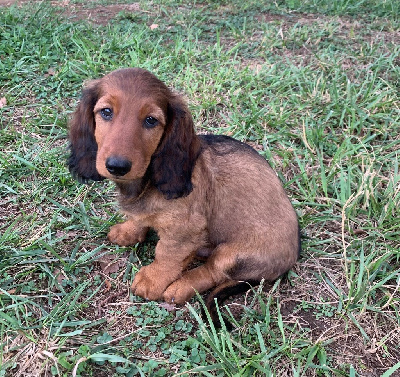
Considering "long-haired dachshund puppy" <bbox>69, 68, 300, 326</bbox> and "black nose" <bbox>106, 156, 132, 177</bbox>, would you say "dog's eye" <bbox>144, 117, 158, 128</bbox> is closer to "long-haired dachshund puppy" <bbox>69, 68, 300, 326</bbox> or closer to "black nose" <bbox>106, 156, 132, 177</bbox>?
"long-haired dachshund puppy" <bbox>69, 68, 300, 326</bbox>

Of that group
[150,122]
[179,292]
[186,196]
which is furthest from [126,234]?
[150,122]

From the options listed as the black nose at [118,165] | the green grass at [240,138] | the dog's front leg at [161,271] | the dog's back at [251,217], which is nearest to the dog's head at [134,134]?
the black nose at [118,165]

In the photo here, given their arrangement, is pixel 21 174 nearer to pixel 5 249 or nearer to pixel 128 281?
pixel 5 249

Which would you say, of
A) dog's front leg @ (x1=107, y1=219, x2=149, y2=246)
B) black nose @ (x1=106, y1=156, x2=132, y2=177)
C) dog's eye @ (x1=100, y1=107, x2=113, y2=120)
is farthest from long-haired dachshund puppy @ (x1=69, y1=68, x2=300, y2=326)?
dog's front leg @ (x1=107, y1=219, x2=149, y2=246)

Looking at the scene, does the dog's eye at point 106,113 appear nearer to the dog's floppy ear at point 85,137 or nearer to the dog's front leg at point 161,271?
the dog's floppy ear at point 85,137

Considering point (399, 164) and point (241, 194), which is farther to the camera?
point (399, 164)

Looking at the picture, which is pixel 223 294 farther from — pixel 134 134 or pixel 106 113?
pixel 106 113

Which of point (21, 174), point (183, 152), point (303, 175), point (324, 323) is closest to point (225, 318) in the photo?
point (324, 323)

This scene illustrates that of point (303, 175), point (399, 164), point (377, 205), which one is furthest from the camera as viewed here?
point (399, 164)
